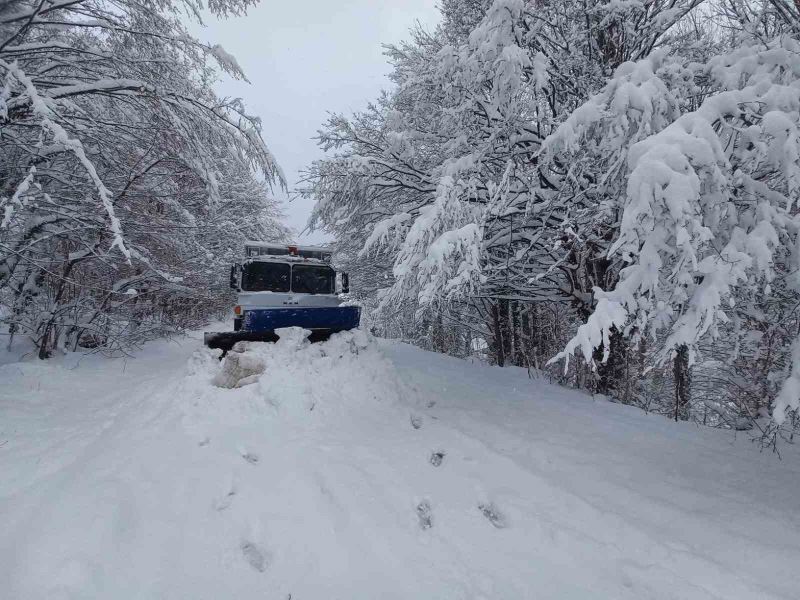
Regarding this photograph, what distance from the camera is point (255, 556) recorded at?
278 cm

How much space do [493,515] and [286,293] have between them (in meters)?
6.82

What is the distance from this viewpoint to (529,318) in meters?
11.6

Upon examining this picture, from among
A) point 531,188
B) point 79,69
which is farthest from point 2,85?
point 531,188

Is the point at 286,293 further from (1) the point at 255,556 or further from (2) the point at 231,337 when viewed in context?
(1) the point at 255,556

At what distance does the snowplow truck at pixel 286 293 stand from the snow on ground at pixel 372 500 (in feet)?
6.37

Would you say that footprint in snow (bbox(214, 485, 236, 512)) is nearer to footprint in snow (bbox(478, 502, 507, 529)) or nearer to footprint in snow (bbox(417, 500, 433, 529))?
footprint in snow (bbox(417, 500, 433, 529))

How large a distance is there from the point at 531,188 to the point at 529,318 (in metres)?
6.69

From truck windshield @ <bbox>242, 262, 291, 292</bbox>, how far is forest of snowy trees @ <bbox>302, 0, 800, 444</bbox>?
1620 mm

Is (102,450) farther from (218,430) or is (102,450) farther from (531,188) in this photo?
(531,188)

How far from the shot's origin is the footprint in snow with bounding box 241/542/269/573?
2.70m

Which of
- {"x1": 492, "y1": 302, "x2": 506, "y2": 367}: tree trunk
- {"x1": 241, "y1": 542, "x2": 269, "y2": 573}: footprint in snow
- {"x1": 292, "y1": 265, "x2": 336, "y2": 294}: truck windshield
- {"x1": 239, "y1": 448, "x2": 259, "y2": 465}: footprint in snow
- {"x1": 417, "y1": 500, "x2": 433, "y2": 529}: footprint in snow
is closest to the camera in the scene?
{"x1": 241, "y1": 542, "x2": 269, "y2": 573}: footprint in snow

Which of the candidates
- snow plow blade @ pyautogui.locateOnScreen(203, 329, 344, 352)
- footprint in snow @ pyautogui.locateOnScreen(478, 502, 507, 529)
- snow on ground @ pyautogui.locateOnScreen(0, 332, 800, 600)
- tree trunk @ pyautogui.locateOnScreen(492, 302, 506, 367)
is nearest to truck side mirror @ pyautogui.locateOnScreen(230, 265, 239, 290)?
snow plow blade @ pyautogui.locateOnScreen(203, 329, 344, 352)

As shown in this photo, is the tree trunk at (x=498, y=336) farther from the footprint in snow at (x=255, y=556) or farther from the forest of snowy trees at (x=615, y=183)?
the footprint in snow at (x=255, y=556)

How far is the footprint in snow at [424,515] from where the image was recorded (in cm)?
318
